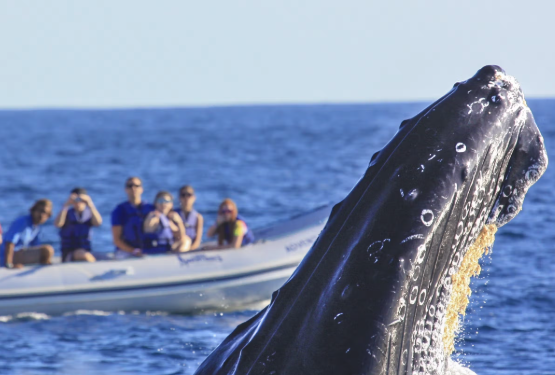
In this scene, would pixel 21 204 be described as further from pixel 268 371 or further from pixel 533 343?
pixel 268 371

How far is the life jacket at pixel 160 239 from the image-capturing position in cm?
1582

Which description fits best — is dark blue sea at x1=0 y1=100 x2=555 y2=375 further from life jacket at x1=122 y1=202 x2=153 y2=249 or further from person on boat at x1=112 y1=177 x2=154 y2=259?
life jacket at x1=122 y1=202 x2=153 y2=249

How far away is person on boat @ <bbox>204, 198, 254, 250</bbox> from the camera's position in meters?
15.9

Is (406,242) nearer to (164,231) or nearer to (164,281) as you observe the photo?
(164,281)

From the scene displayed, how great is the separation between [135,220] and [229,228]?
1.77 meters

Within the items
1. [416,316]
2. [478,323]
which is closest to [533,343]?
[478,323]

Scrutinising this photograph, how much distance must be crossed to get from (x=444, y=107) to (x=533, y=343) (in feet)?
28.2

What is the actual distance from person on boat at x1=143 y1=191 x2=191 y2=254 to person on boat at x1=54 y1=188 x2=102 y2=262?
0.96 metres

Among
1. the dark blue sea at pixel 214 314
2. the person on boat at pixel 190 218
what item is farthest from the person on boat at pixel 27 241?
the person on boat at pixel 190 218

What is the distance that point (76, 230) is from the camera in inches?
622

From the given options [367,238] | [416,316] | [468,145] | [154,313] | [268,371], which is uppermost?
[468,145]

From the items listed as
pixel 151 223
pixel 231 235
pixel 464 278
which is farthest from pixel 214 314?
pixel 464 278

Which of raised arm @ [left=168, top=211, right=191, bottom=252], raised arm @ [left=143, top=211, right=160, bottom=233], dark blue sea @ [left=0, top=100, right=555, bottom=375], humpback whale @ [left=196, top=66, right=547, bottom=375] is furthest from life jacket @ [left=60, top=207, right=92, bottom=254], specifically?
humpback whale @ [left=196, top=66, right=547, bottom=375]

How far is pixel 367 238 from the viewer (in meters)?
3.29
